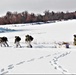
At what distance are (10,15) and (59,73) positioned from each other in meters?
139

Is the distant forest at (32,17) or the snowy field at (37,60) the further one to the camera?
the distant forest at (32,17)

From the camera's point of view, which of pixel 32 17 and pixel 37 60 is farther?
pixel 32 17

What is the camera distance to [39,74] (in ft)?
34.0

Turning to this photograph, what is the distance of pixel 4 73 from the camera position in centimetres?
1059

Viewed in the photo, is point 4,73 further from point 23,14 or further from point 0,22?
point 23,14

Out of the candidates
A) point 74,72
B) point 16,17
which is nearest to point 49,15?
point 16,17

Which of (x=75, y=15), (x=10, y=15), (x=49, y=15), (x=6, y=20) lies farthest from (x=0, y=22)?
(x=75, y=15)

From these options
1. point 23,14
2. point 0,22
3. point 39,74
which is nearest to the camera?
point 39,74

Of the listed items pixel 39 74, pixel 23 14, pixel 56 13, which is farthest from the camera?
pixel 56 13

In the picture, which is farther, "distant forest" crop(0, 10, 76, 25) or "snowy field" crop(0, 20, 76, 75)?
"distant forest" crop(0, 10, 76, 25)

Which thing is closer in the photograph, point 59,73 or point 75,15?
point 59,73

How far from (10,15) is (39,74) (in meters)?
139

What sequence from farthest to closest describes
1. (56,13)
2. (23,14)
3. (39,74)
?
1. (56,13)
2. (23,14)
3. (39,74)

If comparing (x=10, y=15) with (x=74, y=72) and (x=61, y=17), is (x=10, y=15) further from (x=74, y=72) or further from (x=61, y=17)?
(x=74, y=72)
